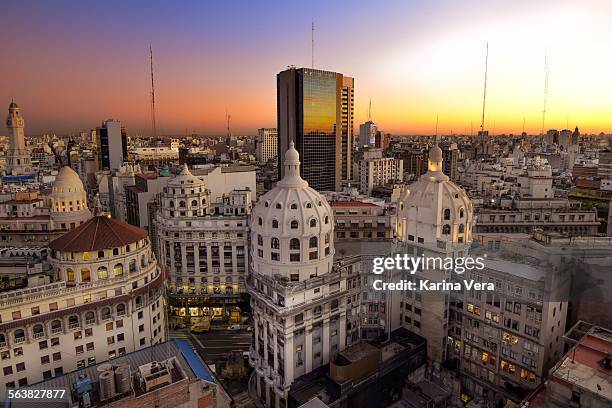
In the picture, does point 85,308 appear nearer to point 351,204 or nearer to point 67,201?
point 67,201

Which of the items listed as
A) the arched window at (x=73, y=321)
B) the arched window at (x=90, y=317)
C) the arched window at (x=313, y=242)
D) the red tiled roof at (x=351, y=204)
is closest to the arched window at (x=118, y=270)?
the arched window at (x=90, y=317)

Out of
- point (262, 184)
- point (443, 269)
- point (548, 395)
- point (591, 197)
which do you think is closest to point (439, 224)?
point (443, 269)

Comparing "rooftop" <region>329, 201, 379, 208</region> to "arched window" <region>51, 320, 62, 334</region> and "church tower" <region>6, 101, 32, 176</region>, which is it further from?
"church tower" <region>6, 101, 32, 176</region>

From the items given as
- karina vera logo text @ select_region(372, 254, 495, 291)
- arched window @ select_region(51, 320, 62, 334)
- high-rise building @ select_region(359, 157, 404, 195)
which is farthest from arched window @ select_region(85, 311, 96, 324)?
high-rise building @ select_region(359, 157, 404, 195)

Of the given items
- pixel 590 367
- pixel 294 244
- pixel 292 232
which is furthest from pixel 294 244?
pixel 590 367

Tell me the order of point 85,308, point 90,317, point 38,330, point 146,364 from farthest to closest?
point 90,317
point 85,308
point 38,330
point 146,364
